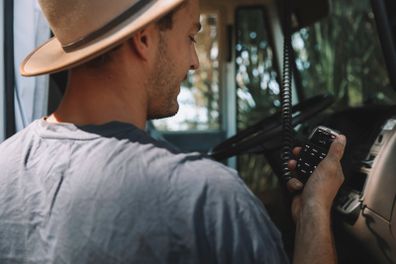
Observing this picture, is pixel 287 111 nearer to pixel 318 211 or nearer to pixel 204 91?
pixel 318 211

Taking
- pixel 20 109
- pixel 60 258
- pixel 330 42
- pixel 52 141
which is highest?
pixel 330 42

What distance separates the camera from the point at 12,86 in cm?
172

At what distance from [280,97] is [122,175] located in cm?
163

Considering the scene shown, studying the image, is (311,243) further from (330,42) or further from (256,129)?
(330,42)

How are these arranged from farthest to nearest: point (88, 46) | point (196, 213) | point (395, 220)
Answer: point (395, 220)
point (88, 46)
point (196, 213)

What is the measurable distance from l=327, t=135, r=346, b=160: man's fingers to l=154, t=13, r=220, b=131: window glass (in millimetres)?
1768

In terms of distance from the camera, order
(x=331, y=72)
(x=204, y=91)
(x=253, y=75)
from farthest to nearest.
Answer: (x=331, y=72)
(x=204, y=91)
(x=253, y=75)

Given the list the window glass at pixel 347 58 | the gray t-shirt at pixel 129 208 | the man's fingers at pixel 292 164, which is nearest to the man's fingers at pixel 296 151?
the man's fingers at pixel 292 164

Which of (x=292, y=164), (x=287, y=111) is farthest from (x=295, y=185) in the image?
(x=287, y=111)

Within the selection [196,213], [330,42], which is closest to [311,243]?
[196,213]

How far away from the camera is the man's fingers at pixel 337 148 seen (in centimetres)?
152

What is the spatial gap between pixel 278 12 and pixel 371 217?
1613 mm

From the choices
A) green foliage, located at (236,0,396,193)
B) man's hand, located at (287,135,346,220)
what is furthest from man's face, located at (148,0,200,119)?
green foliage, located at (236,0,396,193)

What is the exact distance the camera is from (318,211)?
1.37m
